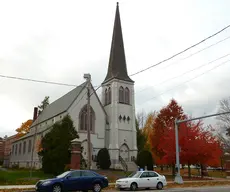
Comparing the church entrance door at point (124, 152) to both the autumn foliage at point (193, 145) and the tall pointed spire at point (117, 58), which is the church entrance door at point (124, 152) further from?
the tall pointed spire at point (117, 58)

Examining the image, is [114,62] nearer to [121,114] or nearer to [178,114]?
[121,114]

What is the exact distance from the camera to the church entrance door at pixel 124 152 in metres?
44.2

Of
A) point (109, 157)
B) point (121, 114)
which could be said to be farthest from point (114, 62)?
point (109, 157)

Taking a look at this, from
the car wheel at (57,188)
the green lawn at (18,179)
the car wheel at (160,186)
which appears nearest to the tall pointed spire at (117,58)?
the green lawn at (18,179)

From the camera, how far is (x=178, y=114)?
41156mm

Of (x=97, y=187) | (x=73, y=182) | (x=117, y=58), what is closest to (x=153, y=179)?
(x=97, y=187)

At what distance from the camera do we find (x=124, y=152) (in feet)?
146

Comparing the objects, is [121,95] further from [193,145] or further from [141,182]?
[141,182]

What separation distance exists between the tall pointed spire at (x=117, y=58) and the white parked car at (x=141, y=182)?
Result: 91.5ft

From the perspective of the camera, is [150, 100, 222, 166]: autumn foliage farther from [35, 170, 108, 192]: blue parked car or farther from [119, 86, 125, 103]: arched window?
[35, 170, 108, 192]: blue parked car

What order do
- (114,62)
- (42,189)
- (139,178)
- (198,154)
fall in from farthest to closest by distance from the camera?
(114,62), (198,154), (139,178), (42,189)

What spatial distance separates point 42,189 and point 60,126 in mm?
17955

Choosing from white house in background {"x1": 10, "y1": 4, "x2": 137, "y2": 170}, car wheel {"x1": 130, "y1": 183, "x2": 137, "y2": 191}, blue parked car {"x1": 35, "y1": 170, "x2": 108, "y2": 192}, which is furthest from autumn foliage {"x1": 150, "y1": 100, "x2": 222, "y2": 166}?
blue parked car {"x1": 35, "y1": 170, "x2": 108, "y2": 192}

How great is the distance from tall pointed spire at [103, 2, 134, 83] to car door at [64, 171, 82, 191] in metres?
31.2
